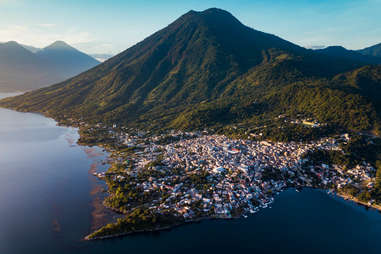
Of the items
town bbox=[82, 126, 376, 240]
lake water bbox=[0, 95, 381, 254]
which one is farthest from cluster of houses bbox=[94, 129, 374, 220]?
lake water bbox=[0, 95, 381, 254]

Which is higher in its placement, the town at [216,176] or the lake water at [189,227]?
the town at [216,176]

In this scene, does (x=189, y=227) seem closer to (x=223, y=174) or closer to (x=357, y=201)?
(x=223, y=174)

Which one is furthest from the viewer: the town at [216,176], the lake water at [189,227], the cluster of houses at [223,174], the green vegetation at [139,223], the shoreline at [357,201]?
the shoreline at [357,201]

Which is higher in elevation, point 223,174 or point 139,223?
point 223,174

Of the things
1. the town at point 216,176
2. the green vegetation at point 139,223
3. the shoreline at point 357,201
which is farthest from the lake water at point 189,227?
the town at point 216,176

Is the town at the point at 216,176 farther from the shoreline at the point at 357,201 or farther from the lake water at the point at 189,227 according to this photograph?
the lake water at the point at 189,227

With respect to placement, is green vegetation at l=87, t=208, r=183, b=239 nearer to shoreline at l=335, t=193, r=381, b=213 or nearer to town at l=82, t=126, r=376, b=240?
town at l=82, t=126, r=376, b=240

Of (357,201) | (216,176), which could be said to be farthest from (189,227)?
(357,201)

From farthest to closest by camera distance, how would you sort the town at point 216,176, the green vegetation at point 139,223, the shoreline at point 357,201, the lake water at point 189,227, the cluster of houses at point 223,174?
the shoreline at point 357,201 → the cluster of houses at point 223,174 → the town at point 216,176 → the green vegetation at point 139,223 → the lake water at point 189,227

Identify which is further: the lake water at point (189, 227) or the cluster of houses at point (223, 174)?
the cluster of houses at point (223, 174)

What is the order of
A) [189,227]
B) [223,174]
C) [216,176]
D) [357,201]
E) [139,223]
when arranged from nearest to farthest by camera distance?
[139,223]
[189,227]
[357,201]
[216,176]
[223,174]
